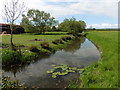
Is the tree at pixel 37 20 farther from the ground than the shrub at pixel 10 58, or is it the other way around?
the tree at pixel 37 20

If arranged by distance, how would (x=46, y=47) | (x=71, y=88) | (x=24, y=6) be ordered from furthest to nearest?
(x=46, y=47)
(x=24, y=6)
(x=71, y=88)

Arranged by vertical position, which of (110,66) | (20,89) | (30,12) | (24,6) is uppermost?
(30,12)

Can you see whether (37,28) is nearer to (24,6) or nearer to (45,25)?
(45,25)

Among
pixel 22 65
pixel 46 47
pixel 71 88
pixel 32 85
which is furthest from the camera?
pixel 46 47

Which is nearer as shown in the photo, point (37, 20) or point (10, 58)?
point (10, 58)

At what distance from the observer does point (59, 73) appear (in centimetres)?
1051

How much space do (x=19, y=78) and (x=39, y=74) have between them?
1.64 meters

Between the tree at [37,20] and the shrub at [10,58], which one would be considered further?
the tree at [37,20]

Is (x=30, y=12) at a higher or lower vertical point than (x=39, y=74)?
higher

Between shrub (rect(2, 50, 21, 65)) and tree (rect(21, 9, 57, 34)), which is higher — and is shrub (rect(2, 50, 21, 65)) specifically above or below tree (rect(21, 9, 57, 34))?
below

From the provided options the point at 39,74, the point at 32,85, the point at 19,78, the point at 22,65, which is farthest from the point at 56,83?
the point at 22,65

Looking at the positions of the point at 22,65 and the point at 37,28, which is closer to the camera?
the point at 22,65

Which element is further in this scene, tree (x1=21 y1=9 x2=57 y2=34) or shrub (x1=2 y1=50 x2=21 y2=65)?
tree (x1=21 y1=9 x2=57 y2=34)

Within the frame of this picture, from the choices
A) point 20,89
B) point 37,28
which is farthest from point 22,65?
point 37,28
